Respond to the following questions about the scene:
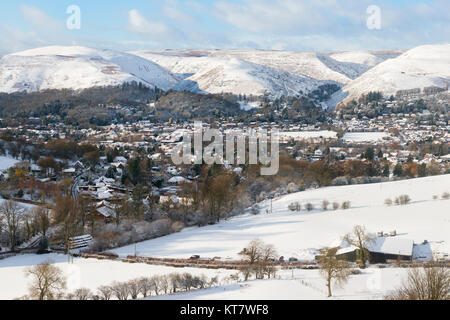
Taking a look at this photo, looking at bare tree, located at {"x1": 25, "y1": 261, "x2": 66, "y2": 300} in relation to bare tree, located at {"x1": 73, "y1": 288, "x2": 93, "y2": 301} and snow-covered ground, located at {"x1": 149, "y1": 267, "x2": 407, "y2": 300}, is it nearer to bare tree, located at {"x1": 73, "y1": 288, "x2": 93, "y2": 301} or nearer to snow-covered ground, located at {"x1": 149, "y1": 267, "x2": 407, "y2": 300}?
bare tree, located at {"x1": 73, "y1": 288, "x2": 93, "y2": 301}

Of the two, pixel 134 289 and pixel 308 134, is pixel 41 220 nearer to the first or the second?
pixel 134 289

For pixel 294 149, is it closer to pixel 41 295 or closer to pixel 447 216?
pixel 447 216

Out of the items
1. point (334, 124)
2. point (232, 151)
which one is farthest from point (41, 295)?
point (334, 124)

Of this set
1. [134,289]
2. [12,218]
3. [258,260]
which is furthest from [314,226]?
[12,218]

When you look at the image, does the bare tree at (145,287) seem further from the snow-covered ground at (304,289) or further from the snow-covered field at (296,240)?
the snow-covered field at (296,240)

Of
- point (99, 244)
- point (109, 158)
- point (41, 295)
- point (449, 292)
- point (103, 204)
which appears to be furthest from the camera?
point (109, 158)

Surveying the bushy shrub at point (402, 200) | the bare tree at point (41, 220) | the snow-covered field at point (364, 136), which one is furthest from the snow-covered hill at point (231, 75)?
the bare tree at point (41, 220)
